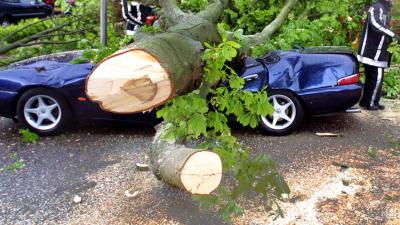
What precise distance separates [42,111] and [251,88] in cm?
234

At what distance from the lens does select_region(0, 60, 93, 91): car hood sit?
18.2 ft

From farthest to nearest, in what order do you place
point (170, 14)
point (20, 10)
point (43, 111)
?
1. point (20, 10)
2. point (43, 111)
3. point (170, 14)

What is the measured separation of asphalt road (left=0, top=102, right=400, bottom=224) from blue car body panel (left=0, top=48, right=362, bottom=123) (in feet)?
1.03

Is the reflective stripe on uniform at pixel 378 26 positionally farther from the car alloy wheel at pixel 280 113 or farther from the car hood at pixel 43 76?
the car hood at pixel 43 76

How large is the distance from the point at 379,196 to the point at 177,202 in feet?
5.47

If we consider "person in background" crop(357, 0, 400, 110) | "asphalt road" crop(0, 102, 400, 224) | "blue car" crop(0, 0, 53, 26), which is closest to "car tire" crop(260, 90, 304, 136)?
"asphalt road" crop(0, 102, 400, 224)

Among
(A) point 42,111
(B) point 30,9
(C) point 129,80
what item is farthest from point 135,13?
(B) point 30,9

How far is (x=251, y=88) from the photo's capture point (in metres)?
5.48

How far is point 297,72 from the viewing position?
565cm

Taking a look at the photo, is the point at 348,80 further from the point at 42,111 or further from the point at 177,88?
the point at 177,88

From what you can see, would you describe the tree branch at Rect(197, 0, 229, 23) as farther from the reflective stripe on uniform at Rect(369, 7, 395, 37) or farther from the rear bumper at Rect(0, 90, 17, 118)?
the reflective stripe on uniform at Rect(369, 7, 395, 37)

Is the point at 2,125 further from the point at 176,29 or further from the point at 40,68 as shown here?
the point at 176,29

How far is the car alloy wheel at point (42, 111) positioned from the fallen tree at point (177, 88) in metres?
2.73

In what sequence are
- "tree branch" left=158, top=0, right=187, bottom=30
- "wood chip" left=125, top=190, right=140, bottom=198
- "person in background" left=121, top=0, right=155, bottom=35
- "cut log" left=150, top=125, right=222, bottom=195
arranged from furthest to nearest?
"person in background" left=121, top=0, right=155, bottom=35
"wood chip" left=125, top=190, right=140, bottom=198
"tree branch" left=158, top=0, right=187, bottom=30
"cut log" left=150, top=125, right=222, bottom=195
